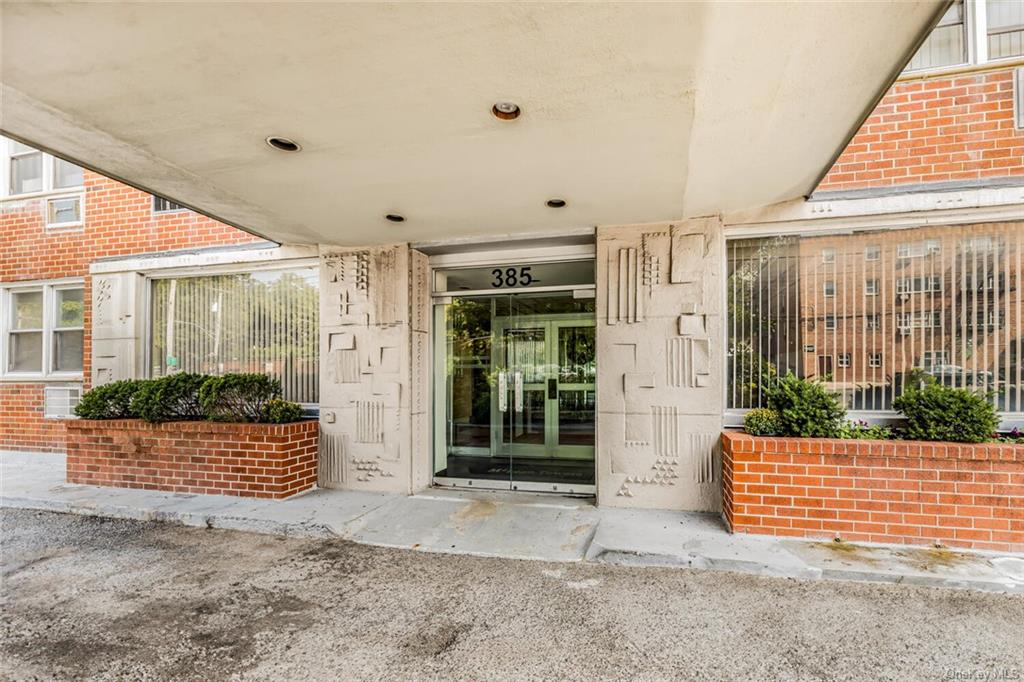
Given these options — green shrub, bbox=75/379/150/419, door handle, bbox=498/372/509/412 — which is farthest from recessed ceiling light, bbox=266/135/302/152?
green shrub, bbox=75/379/150/419

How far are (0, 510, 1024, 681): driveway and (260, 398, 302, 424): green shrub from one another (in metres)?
2.09

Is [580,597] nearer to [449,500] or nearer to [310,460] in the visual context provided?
[449,500]

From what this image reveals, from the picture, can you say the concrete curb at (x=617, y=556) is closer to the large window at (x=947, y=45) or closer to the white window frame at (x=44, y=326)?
the white window frame at (x=44, y=326)

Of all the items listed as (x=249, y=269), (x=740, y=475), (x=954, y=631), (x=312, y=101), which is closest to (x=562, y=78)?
(x=312, y=101)

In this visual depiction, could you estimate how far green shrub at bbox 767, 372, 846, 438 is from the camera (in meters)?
4.80

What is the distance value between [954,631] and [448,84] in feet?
15.2

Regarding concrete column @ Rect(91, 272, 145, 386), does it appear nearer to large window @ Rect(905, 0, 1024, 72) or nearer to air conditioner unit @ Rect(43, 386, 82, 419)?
air conditioner unit @ Rect(43, 386, 82, 419)

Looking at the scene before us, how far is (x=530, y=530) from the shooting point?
5.00 meters

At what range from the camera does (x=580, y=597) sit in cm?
370

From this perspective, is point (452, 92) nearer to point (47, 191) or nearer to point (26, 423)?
point (47, 191)

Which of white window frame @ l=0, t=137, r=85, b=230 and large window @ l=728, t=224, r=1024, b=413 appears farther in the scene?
white window frame @ l=0, t=137, r=85, b=230

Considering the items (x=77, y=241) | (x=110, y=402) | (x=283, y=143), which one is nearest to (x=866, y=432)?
(x=283, y=143)

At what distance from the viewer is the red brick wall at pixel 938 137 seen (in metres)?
5.04

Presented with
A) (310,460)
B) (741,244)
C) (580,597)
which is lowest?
(580,597)
